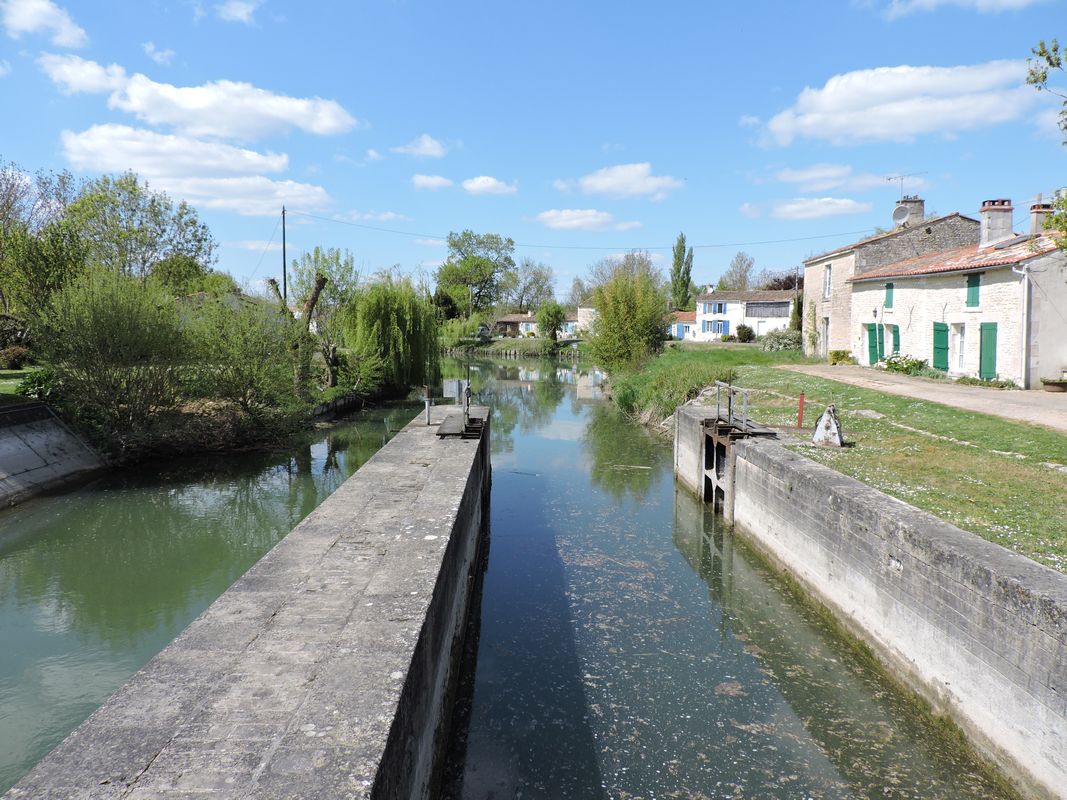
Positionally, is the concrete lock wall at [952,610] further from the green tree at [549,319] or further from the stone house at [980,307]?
the green tree at [549,319]

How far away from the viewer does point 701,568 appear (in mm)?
10617

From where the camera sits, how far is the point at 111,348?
619 inches

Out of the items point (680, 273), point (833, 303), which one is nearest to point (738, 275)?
point (680, 273)

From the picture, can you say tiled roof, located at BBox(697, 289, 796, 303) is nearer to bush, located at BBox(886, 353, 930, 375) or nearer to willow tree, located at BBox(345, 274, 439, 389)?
bush, located at BBox(886, 353, 930, 375)

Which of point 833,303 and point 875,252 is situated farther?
point 833,303

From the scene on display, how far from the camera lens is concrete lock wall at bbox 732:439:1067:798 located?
15.9 ft

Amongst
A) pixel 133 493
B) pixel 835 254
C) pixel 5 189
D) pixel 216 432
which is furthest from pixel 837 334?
pixel 5 189

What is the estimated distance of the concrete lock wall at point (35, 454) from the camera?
13.5m

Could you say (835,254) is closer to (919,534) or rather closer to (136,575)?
(919,534)

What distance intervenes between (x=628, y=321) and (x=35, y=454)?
2151 cm

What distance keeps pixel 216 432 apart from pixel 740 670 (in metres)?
14.8

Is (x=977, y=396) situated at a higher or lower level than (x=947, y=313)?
lower

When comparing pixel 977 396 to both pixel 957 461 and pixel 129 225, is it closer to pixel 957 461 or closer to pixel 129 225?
pixel 957 461

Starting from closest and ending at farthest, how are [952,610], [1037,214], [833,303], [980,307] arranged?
1. [952,610]
2. [980,307]
3. [1037,214]
4. [833,303]
